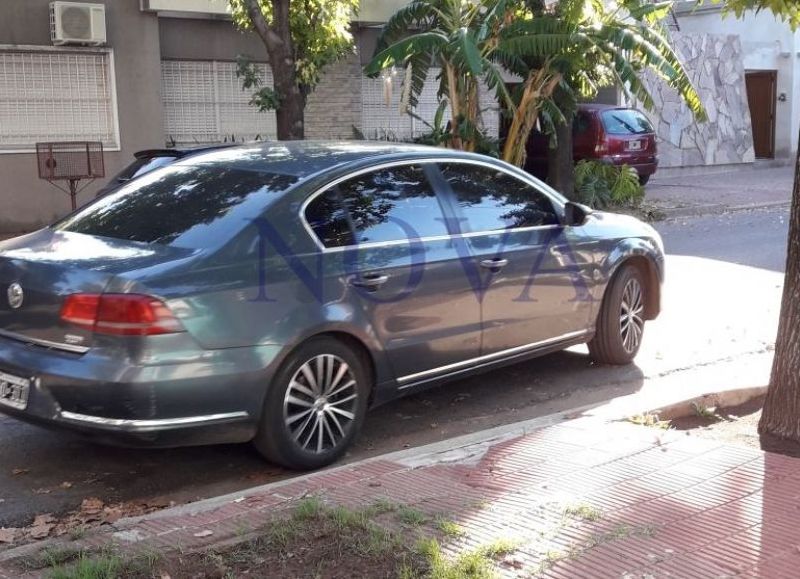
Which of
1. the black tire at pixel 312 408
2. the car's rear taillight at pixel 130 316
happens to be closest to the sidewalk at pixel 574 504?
the black tire at pixel 312 408

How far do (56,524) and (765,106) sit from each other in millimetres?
29107

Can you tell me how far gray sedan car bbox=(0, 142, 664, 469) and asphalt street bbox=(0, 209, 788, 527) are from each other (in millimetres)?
353

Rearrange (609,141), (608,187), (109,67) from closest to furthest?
(109,67), (608,187), (609,141)

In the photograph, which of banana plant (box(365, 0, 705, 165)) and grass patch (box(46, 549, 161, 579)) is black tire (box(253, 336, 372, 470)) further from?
banana plant (box(365, 0, 705, 165))

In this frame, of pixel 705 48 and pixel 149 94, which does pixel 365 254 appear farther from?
pixel 705 48

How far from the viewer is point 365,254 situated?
5.66m

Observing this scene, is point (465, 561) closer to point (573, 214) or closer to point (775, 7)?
point (775, 7)

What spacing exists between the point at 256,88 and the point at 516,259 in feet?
41.5

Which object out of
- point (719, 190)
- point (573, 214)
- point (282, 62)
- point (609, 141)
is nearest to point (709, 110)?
point (719, 190)

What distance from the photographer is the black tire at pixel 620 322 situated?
736 centimetres

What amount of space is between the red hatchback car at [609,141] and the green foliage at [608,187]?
1.00 meters

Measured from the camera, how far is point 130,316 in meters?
4.79

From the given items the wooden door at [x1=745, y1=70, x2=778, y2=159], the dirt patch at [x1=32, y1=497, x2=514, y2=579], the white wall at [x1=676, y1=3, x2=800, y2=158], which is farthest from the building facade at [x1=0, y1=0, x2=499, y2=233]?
the wooden door at [x1=745, y1=70, x2=778, y2=159]

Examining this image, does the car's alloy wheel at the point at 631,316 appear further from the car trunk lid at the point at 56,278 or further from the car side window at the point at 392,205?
the car trunk lid at the point at 56,278
